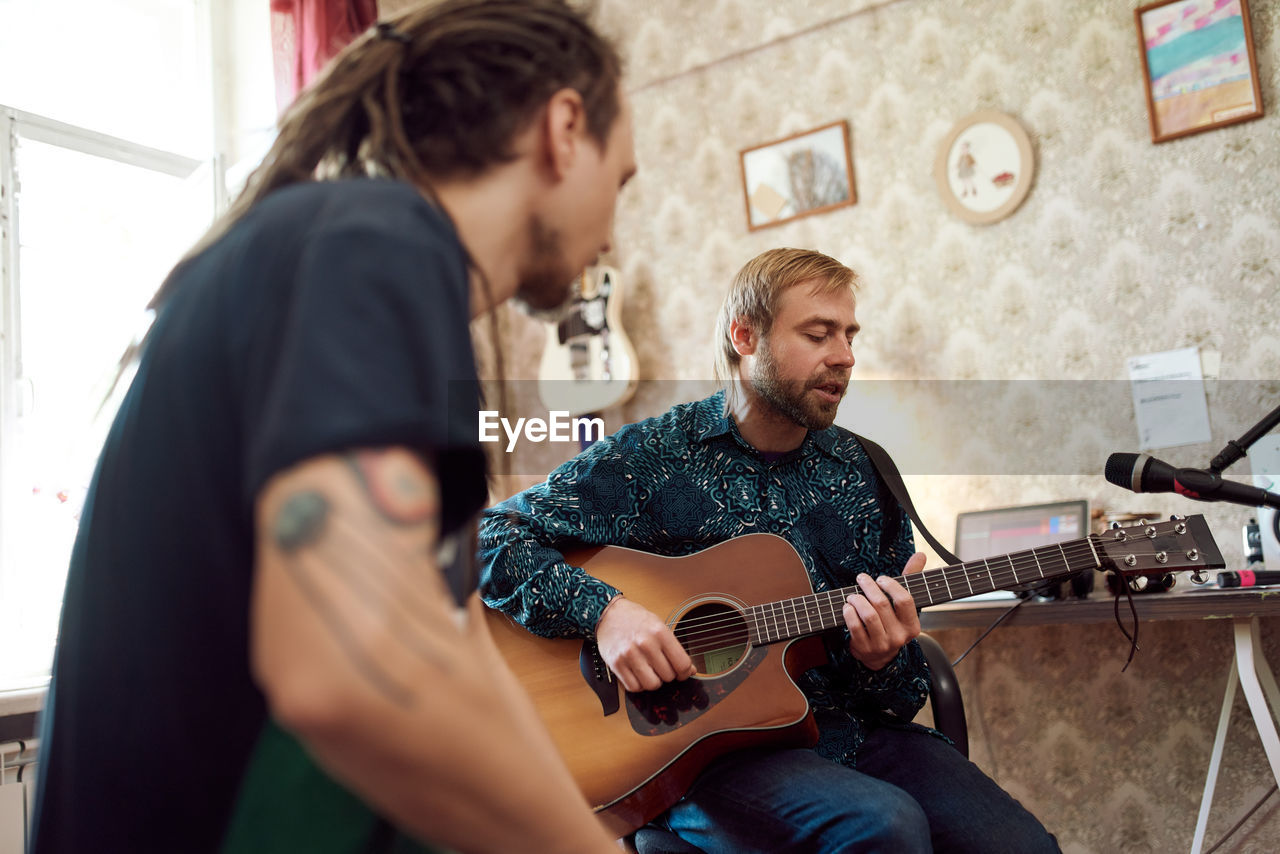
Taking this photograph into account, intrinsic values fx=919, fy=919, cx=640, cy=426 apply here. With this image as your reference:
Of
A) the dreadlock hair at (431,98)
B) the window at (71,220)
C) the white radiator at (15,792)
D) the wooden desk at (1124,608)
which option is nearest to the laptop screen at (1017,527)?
the wooden desk at (1124,608)

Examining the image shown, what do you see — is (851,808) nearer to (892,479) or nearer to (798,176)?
(892,479)

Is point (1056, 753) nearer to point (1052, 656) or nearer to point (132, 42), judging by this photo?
point (1052, 656)

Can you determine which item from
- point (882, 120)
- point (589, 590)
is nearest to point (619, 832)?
point (589, 590)

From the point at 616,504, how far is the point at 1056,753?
1.79 meters

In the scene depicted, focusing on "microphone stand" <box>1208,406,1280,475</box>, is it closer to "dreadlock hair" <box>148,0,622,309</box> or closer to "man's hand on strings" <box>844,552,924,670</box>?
"man's hand on strings" <box>844,552,924,670</box>

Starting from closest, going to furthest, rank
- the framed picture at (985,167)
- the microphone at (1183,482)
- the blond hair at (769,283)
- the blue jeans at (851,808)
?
the blue jeans at (851,808) → the microphone at (1183,482) → the blond hair at (769,283) → the framed picture at (985,167)

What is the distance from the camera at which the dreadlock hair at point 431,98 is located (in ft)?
2.18

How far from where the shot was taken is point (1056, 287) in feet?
9.17

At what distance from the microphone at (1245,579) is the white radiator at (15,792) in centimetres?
273

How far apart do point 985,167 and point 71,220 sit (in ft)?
10.3

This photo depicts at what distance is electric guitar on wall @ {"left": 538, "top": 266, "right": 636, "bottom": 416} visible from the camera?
11.4ft

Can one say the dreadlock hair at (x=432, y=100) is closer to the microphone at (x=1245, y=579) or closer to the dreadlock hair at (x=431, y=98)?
the dreadlock hair at (x=431, y=98)

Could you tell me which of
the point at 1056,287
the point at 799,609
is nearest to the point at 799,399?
the point at 799,609

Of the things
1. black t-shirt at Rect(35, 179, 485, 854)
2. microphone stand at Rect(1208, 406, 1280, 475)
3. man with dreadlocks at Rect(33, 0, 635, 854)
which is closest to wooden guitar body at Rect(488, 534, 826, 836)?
microphone stand at Rect(1208, 406, 1280, 475)
